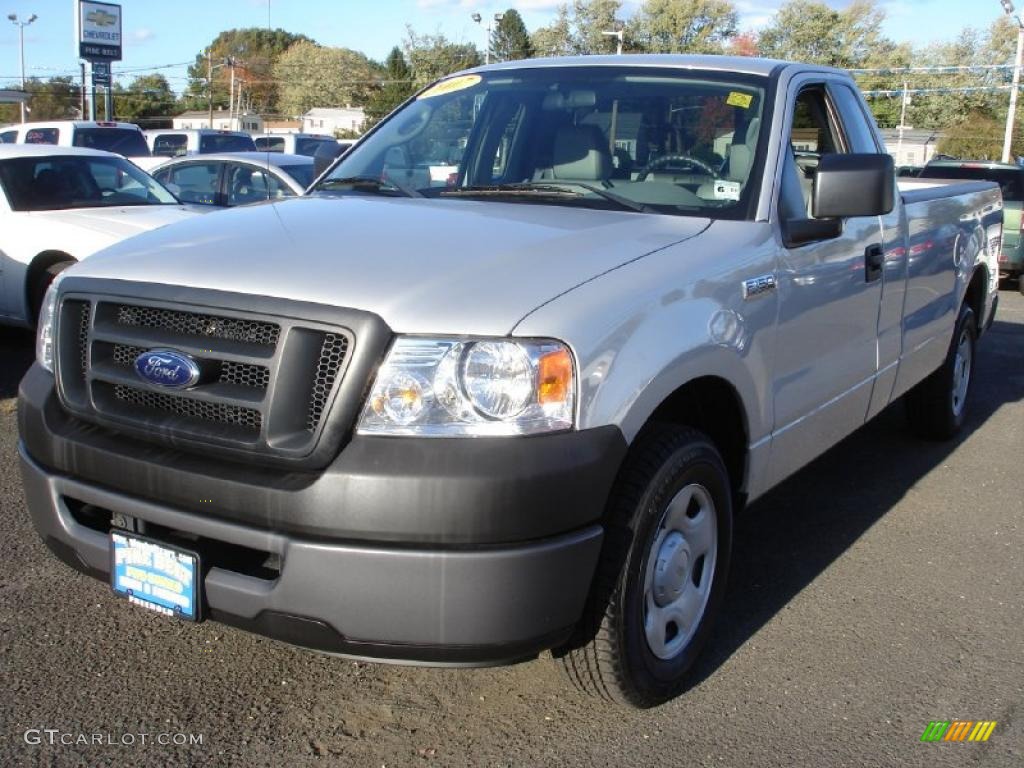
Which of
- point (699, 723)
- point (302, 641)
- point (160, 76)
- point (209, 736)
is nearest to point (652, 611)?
point (699, 723)

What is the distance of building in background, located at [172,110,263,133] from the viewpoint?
5525 cm

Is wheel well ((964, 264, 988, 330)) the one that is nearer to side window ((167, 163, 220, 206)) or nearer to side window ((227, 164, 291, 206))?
side window ((227, 164, 291, 206))

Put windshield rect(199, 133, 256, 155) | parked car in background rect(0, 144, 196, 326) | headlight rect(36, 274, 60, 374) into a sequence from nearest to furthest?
1. headlight rect(36, 274, 60, 374)
2. parked car in background rect(0, 144, 196, 326)
3. windshield rect(199, 133, 256, 155)

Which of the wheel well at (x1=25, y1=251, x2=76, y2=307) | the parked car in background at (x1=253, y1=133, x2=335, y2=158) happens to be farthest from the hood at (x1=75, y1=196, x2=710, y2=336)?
the parked car in background at (x1=253, y1=133, x2=335, y2=158)

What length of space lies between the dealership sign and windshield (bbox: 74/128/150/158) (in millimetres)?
11117

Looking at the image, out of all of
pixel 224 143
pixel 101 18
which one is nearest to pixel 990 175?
pixel 224 143

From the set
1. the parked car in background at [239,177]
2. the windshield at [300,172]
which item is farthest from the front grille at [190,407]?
the windshield at [300,172]

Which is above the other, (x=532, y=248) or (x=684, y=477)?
(x=532, y=248)

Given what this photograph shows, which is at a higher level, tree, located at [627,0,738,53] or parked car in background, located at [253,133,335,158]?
tree, located at [627,0,738,53]

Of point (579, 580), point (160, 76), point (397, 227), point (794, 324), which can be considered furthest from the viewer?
point (160, 76)

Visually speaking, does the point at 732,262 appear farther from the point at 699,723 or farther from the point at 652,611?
the point at 699,723

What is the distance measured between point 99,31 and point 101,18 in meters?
1.33

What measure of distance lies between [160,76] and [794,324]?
287 ft

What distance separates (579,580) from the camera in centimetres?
263
